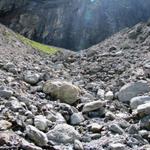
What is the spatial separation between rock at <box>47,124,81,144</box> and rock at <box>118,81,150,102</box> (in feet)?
16.7

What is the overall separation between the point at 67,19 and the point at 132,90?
330ft

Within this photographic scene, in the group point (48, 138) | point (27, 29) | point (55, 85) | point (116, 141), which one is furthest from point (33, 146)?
point (27, 29)

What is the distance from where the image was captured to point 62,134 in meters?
8.53

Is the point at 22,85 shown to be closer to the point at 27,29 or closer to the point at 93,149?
the point at 93,149

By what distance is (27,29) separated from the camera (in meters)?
109

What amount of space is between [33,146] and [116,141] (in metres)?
2.02

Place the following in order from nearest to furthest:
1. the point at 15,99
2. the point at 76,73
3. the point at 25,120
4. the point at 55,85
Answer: the point at 25,120
the point at 15,99
the point at 55,85
the point at 76,73

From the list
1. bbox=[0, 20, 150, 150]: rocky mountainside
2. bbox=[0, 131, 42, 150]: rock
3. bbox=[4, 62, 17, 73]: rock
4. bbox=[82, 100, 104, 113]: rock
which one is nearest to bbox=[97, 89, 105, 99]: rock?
bbox=[0, 20, 150, 150]: rocky mountainside

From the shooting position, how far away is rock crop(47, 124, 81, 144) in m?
8.36

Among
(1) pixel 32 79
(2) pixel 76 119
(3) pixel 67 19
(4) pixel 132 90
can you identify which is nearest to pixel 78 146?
(2) pixel 76 119

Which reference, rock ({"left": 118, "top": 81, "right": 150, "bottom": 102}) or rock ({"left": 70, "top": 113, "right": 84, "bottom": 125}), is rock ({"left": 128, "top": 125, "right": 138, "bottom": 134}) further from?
rock ({"left": 118, "top": 81, "right": 150, "bottom": 102})

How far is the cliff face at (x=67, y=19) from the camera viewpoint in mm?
109875

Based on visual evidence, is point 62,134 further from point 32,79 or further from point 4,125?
point 32,79

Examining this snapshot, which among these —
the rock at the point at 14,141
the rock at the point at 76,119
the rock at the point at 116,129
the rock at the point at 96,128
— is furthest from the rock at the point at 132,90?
the rock at the point at 14,141
